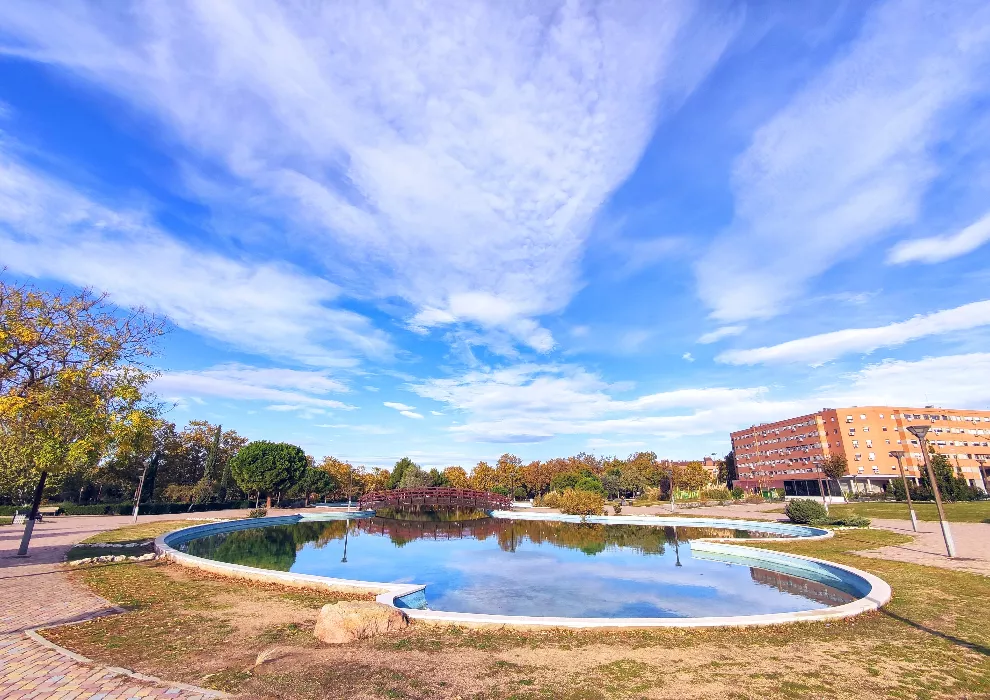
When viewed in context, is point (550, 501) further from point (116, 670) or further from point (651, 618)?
point (116, 670)

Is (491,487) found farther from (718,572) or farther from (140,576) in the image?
(140,576)

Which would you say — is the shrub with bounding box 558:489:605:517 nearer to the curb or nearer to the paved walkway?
the paved walkway

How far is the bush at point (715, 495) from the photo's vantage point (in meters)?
63.5

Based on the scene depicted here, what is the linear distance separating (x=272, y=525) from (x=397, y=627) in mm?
32707

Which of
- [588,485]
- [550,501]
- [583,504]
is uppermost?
[588,485]

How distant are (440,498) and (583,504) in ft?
59.2

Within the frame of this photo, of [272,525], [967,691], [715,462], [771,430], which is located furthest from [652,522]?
[715,462]

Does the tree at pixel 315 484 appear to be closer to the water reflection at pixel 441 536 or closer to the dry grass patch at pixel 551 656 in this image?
the water reflection at pixel 441 536

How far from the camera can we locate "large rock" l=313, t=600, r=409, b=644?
9.58 m

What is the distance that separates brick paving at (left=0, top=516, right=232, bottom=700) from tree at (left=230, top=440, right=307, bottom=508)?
111ft

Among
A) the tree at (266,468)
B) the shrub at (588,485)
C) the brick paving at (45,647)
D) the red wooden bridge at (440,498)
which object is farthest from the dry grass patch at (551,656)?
the shrub at (588,485)

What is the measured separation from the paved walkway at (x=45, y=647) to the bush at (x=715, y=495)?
6548cm

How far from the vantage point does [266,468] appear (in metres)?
52.8

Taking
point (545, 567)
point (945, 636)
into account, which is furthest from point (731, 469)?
point (945, 636)
